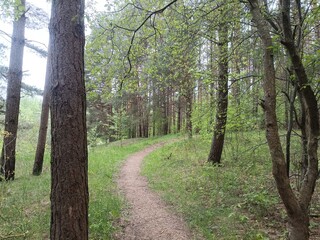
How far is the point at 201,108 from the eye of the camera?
7.82m

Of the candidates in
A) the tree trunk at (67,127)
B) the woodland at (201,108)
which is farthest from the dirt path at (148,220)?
the tree trunk at (67,127)

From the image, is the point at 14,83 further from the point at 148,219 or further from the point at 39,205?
the point at 148,219

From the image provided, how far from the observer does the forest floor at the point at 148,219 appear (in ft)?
16.1

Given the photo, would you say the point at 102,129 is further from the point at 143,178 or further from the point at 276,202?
the point at 276,202

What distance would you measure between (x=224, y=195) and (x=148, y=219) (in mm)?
2361

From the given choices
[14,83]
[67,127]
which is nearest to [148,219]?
[67,127]

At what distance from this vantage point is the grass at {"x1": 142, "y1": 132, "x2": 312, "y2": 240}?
502 cm

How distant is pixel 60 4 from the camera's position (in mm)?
2854

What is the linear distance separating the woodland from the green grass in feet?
0.12

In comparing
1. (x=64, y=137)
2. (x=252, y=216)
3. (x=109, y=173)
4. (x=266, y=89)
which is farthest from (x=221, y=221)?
(x=109, y=173)

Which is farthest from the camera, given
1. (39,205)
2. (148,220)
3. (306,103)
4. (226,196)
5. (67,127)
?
(226,196)

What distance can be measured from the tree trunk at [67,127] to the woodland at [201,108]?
0.01 meters

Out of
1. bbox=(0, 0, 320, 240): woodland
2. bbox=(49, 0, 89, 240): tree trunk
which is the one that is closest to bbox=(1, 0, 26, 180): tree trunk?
bbox=(0, 0, 320, 240): woodland

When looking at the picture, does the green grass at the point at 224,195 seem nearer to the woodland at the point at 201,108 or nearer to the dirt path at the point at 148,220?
the woodland at the point at 201,108
